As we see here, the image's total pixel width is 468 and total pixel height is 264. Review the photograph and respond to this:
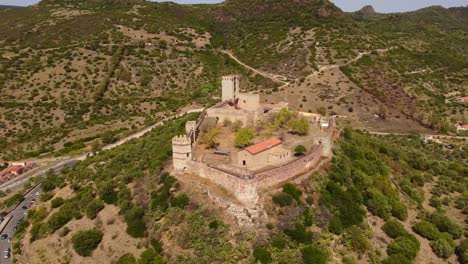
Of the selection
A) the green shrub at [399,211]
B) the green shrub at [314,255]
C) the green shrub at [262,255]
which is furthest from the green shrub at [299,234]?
the green shrub at [399,211]

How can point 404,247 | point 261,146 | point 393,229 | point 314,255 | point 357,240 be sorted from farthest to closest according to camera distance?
point 393,229 → point 261,146 → point 404,247 → point 357,240 → point 314,255

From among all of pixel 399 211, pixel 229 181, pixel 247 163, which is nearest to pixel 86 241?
pixel 229 181

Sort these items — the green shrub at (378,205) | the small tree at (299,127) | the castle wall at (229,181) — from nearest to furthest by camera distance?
the castle wall at (229,181), the green shrub at (378,205), the small tree at (299,127)

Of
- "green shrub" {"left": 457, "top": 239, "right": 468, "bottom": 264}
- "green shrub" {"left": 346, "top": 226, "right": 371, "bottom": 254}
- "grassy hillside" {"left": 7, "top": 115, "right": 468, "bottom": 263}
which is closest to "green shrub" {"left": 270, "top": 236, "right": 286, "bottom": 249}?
"grassy hillside" {"left": 7, "top": 115, "right": 468, "bottom": 263}

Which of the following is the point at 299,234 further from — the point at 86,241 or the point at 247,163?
the point at 86,241

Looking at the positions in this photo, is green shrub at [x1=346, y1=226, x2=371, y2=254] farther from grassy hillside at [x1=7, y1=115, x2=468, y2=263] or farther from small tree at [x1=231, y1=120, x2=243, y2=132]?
small tree at [x1=231, y1=120, x2=243, y2=132]

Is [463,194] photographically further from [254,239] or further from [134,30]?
[134,30]

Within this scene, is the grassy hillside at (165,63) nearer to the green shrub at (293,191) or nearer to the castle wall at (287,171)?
the castle wall at (287,171)
